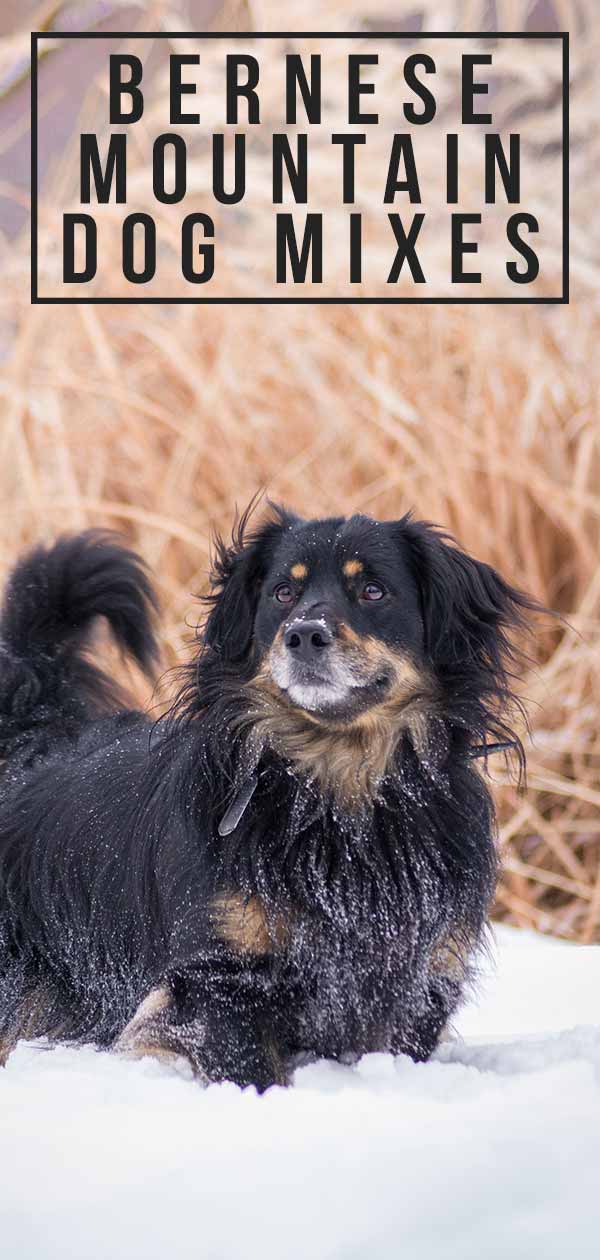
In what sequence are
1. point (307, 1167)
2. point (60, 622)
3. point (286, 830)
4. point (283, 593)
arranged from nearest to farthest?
point (307, 1167) < point (286, 830) < point (283, 593) < point (60, 622)

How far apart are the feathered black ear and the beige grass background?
6.02ft

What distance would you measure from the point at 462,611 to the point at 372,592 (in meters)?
0.21

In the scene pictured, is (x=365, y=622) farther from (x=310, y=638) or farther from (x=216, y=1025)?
(x=216, y=1025)

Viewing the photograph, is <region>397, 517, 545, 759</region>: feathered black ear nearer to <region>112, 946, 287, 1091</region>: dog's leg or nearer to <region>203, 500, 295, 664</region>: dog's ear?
<region>203, 500, 295, 664</region>: dog's ear

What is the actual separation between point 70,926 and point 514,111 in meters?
4.24

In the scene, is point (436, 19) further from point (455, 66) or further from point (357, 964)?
point (357, 964)

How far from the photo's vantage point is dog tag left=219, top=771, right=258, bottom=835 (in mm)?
2568

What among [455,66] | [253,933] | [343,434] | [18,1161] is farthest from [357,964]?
[455,66]

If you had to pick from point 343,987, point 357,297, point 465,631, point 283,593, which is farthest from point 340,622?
point 357,297

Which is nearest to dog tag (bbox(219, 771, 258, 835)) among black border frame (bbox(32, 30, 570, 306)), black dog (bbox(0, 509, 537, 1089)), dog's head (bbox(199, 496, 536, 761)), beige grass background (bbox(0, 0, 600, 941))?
black dog (bbox(0, 509, 537, 1089))

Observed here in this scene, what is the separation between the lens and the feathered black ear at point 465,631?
277 cm

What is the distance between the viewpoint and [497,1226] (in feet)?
5.74

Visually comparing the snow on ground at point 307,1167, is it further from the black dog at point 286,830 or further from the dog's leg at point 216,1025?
the black dog at point 286,830

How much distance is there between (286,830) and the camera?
264 centimetres
